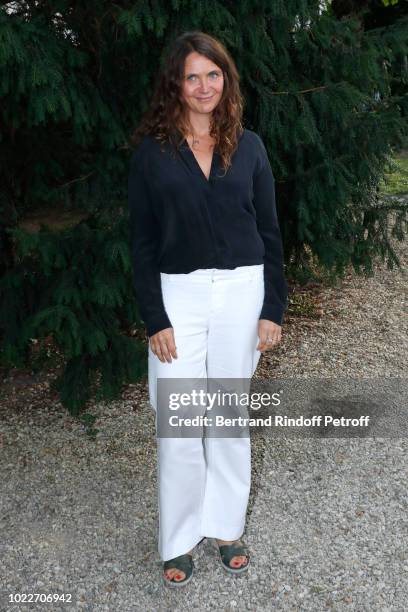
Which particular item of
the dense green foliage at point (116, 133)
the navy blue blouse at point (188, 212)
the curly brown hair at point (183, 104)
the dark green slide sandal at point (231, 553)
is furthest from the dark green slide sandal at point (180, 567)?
the curly brown hair at point (183, 104)

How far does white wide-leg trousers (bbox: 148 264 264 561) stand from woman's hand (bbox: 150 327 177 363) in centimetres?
3

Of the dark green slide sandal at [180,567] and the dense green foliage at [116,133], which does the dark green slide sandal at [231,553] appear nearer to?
the dark green slide sandal at [180,567]

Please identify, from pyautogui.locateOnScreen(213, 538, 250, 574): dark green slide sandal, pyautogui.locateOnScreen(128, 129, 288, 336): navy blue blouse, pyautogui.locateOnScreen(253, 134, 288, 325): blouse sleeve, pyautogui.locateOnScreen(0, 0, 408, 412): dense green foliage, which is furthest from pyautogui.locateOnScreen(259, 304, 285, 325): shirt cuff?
pyautogui.locateOnScreen(0, 0, 408, 412): dense green foliage

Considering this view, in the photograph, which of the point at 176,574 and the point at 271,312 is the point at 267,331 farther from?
the point at 176,574

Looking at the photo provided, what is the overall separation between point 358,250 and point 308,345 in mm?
868

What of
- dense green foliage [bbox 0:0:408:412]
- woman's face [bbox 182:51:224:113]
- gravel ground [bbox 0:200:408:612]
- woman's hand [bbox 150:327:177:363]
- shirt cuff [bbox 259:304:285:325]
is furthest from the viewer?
dense green foliage [bbox 0:0:408:412]

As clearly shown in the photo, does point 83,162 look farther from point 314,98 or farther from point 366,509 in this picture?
point 366,509

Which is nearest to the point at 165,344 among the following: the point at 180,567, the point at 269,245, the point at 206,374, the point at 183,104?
the point at 206,374

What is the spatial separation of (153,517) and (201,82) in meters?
2.00

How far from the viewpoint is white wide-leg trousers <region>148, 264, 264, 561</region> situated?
232cm

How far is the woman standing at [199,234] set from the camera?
222cm

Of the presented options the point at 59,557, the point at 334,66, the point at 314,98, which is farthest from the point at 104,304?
the point at 334,66

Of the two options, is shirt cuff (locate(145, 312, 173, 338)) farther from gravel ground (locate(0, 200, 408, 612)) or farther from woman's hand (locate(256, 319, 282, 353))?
gravel ground (locate(0, 200, 408, 612))

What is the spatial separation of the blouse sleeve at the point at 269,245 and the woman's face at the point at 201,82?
28 cm
